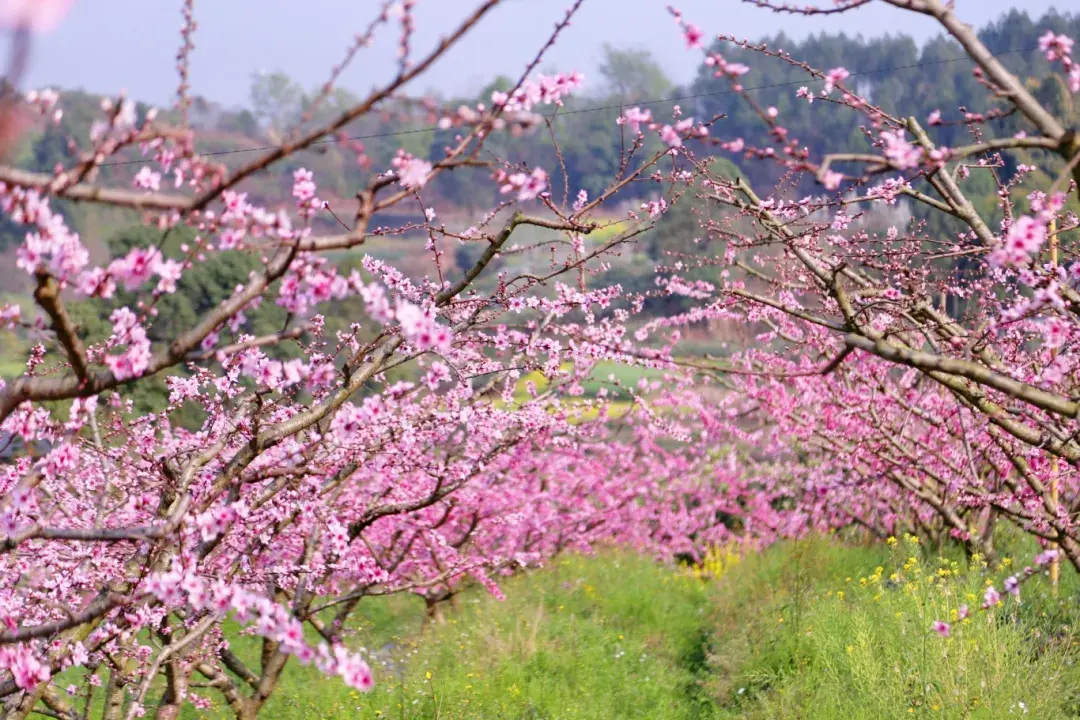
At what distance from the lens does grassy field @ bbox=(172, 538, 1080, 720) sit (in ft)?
16.9

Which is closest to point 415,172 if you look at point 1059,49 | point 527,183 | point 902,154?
point 527,183

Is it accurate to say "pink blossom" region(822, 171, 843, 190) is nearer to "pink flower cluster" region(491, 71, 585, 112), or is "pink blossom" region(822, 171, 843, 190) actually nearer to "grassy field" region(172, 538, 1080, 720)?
"pink flower cluster" region(491, 71, 585, 112)

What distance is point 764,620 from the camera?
816cm

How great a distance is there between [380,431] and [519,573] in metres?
5.97

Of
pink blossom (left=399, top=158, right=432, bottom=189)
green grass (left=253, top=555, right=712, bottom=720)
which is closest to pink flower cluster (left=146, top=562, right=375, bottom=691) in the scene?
pink blossom (left=399, top=158, right=432, bottom=189)

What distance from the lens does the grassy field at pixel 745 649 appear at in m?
5.16

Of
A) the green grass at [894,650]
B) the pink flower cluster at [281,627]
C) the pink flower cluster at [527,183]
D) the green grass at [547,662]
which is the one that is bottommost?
the green grass at [547,662]

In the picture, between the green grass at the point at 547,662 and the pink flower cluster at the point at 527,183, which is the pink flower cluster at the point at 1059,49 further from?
the green grass at the point at 547,662

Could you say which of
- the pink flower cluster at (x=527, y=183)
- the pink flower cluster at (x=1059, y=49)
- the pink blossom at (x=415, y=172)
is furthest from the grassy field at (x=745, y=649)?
the pink blossom at (x=415, y=172)

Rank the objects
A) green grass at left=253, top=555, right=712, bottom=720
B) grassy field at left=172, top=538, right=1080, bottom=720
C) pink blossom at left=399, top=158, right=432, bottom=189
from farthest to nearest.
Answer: green grass at left=253, top=555, right=712, bottom=720 → grassy field at left=172, top=538, right=1080, bottom=720 → pink blossom at left=399, top=158, right=432, bottom=189

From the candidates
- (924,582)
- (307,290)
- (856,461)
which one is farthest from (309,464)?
(856,461)

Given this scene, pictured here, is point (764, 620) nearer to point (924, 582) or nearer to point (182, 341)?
point (924, 582)

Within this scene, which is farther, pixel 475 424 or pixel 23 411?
pixel 475 424

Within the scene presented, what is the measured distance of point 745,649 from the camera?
7.75m
